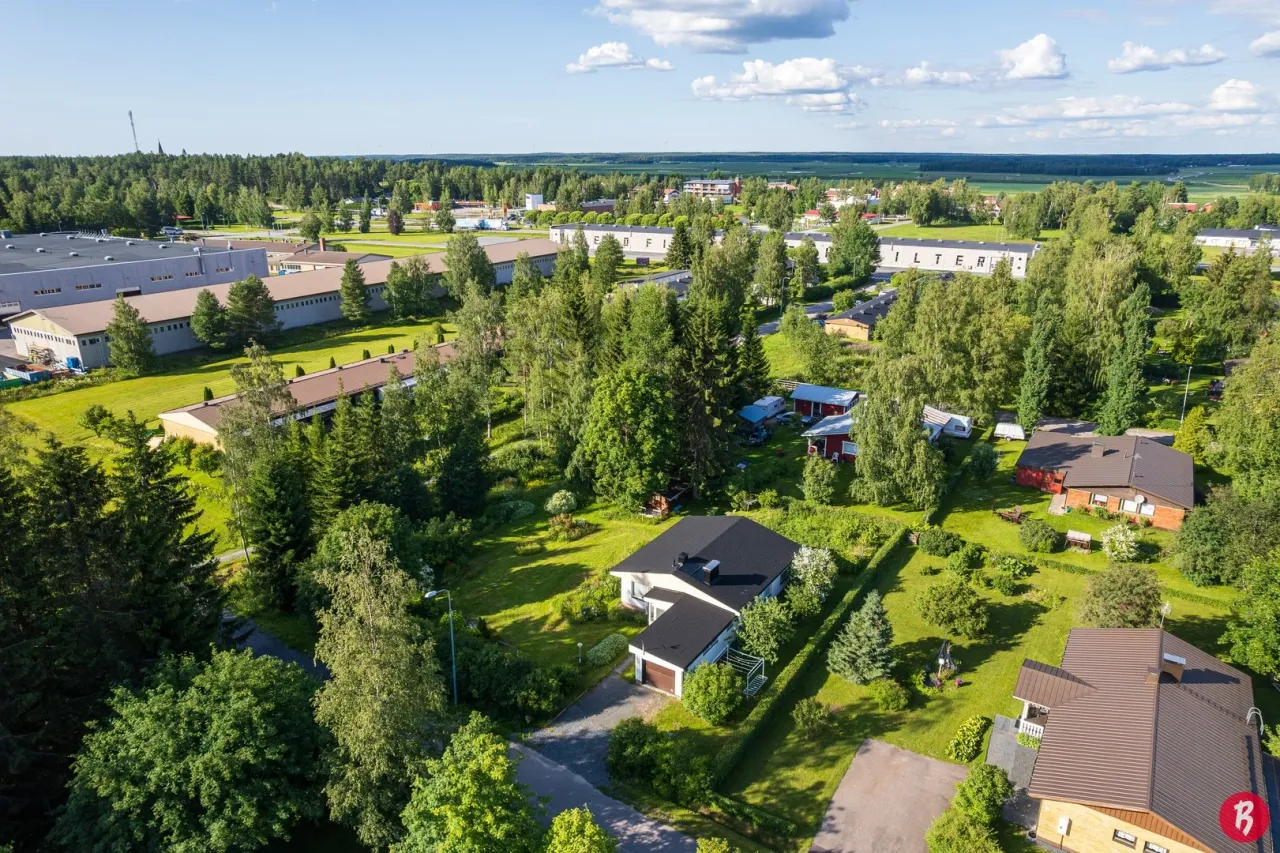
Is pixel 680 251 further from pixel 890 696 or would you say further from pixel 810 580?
pixel 890 696

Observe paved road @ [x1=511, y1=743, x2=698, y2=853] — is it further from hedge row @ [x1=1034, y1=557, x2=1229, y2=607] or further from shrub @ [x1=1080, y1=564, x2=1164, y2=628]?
hedge row @ [x1=1034, y1=557, x2=1229, y2=607]

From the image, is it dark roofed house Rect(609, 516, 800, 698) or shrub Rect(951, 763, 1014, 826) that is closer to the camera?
shrub Rect(951, 763, 1014, 826)

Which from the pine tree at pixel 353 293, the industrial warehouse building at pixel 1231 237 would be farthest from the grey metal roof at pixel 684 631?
the industrial warehouse building at pixel 1231 237

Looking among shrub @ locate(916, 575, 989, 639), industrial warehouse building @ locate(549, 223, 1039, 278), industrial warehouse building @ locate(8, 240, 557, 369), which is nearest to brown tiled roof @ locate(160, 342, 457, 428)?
industrial warehouse building @ locate(8, 240, 557, 369)

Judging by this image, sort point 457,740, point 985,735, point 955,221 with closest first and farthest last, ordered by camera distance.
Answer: point 457,740, point 985,735, point 955,221

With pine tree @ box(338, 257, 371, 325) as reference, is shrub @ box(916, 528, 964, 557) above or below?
below

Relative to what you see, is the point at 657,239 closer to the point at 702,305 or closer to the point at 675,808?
the point at 702,305

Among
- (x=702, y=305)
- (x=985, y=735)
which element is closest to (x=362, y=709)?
(x=985, y=735)
